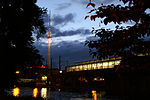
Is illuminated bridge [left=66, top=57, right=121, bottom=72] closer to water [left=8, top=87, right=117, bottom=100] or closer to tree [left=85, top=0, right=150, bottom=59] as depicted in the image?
water [left=8, top=87, right=117, bottom=100]

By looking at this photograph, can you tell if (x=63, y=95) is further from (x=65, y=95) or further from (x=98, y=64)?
(x=98, y=64)

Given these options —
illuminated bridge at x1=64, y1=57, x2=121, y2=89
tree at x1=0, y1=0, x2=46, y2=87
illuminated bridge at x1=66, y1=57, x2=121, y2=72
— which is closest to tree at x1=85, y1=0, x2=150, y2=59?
tree at x1=0, y1=0, x2=46, y2=87

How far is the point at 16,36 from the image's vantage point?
1432cm

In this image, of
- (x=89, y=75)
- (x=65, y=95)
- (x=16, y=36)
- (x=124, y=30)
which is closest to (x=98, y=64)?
(x=89, y=75)

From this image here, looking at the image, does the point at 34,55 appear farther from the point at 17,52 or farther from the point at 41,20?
the point at 41,20

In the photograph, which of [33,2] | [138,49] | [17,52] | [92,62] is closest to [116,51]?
[138,49]

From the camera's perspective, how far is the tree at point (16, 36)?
1401 centimetres

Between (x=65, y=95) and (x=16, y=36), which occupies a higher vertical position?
(x=16, y=36)

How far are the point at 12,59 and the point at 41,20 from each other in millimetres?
4156

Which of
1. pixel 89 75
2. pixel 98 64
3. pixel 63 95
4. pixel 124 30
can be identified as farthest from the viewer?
pixel 98 64

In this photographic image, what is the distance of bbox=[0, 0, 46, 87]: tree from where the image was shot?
46.0 ft

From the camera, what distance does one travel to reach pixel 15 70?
49.3 feet

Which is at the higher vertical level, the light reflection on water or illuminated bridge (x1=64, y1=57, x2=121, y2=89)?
illuminated bridge (x1=64, y1=57, x2=121, y2=89)

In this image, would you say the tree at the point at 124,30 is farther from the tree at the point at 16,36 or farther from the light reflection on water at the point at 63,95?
→ the light reflection on water at the point at 63,95
